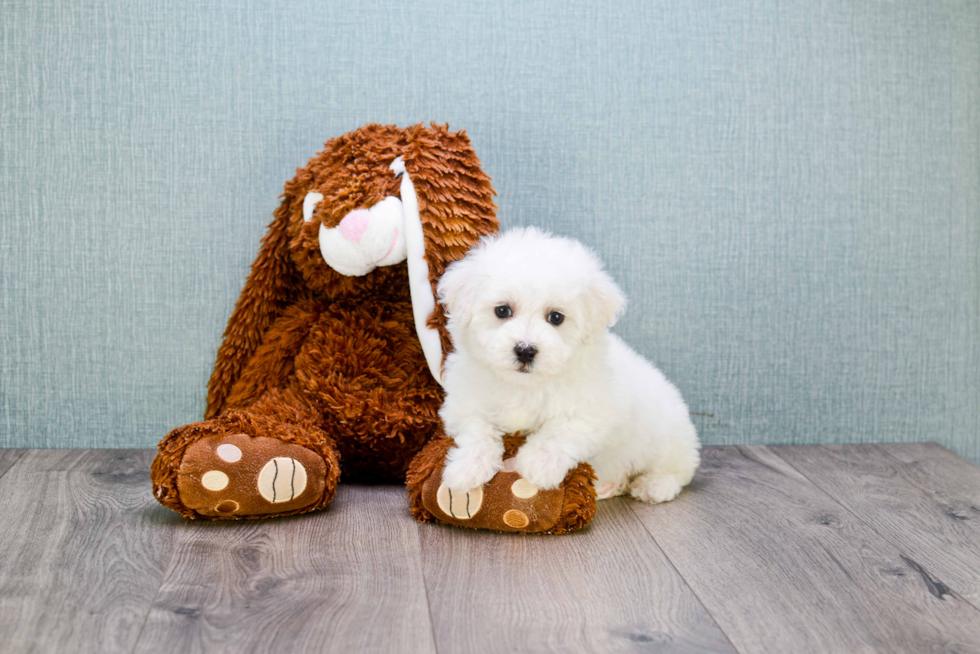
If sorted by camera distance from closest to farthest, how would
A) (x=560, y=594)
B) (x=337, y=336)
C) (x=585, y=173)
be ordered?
(x=560, y=594)
(x=337, y=336)
(x=585, y=173)

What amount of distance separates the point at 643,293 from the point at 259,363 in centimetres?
84

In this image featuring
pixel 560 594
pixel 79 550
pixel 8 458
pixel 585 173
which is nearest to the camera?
pixel 560 594

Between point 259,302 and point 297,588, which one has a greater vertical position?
point 259,302

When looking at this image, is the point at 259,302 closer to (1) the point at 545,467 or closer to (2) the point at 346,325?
(2) the point at 346,325

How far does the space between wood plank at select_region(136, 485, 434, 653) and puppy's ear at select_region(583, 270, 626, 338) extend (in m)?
0.45

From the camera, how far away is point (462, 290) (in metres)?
1.32

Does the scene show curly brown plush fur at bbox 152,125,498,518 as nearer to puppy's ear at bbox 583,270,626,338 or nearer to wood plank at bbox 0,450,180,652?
wood plank at bbox 0,450,180,652

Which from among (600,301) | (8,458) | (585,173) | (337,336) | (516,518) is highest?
(585,173)

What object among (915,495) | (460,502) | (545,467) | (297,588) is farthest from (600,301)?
(915,495)

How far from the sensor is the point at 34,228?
1783 millimetres

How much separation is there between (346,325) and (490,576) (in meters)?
0.59

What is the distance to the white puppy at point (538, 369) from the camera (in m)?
1.28

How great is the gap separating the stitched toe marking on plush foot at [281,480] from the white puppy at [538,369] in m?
0.25

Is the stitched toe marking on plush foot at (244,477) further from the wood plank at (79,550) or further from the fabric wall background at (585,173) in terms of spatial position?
the fabric wall background at (585,173)
